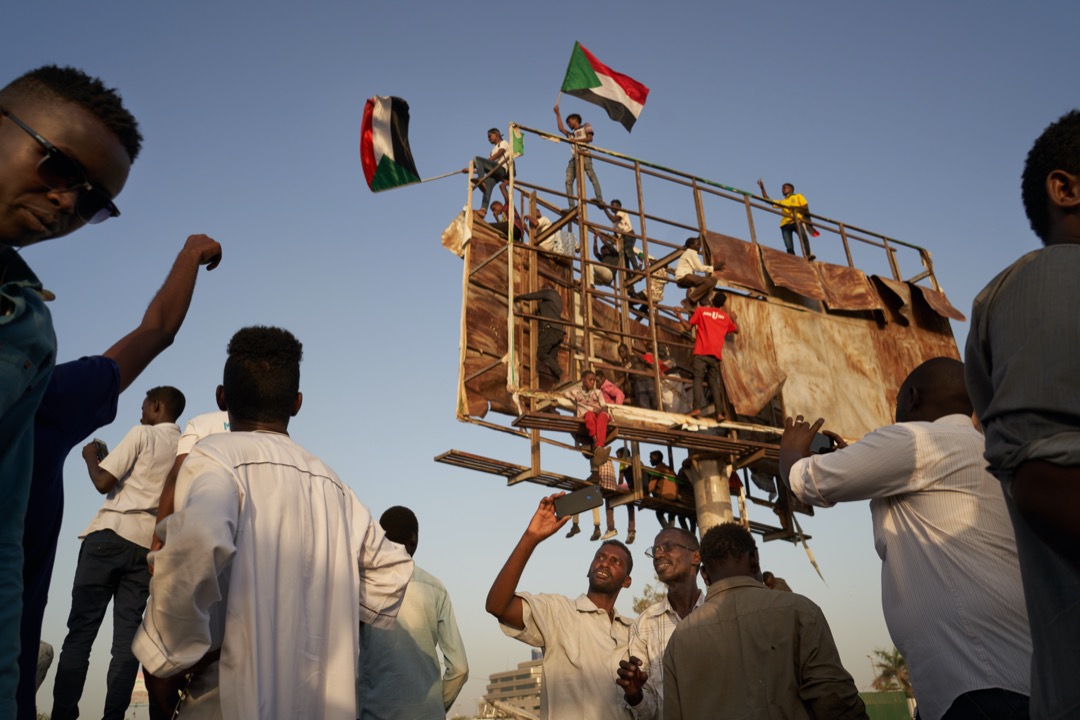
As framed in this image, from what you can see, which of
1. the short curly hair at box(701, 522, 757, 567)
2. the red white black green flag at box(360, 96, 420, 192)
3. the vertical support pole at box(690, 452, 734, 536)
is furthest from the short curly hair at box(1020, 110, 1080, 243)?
the red white black green flag at box(360, 96, 420, 192)

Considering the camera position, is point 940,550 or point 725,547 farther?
point 725,547

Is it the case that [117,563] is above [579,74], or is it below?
below

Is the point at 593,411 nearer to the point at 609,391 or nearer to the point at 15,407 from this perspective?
the point at 609,391

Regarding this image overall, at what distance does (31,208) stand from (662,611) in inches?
172

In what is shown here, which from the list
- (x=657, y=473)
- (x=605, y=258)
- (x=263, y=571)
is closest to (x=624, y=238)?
(x=605, y=258)

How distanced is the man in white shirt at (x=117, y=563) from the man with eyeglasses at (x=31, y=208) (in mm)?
3785

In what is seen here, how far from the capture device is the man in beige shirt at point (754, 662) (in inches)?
145

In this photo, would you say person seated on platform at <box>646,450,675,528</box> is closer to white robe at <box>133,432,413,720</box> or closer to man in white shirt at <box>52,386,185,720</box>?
man in white shirt at <box>52,386,185,720</box>

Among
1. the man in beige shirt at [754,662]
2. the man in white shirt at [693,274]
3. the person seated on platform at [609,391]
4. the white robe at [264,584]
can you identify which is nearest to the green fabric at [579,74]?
the man in white shirt at [693,274]

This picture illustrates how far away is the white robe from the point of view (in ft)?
7.29

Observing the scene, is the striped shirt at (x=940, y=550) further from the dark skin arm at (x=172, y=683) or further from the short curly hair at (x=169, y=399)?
the short curly hair at (x=169, y=399)

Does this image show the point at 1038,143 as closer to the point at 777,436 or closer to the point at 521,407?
the point at 521,407

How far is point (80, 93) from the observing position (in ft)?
6.09

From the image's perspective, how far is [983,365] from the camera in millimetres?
1749
